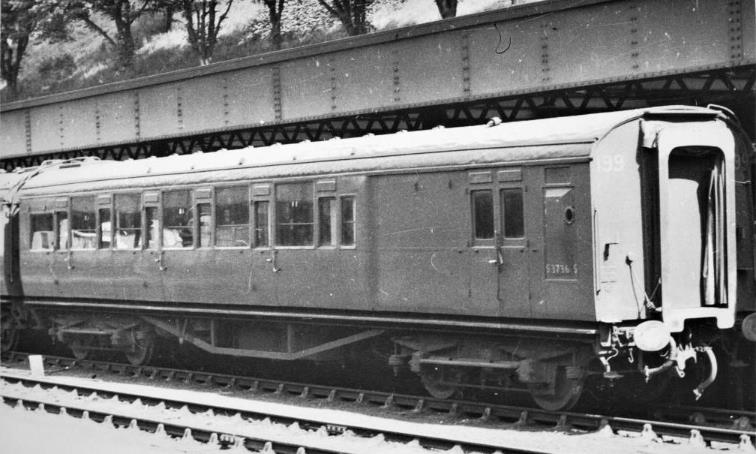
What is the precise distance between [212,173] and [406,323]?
13.4 ft

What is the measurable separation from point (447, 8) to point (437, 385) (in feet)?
18.6

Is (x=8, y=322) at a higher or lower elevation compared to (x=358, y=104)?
lower

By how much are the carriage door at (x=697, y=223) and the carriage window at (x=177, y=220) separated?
7.11 metres

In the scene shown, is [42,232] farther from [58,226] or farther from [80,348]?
[80,348]

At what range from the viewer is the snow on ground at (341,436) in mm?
9500

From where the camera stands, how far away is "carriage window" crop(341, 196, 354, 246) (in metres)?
12.3

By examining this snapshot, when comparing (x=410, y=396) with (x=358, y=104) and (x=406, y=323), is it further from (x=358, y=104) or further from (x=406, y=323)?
(x=358, y=104)

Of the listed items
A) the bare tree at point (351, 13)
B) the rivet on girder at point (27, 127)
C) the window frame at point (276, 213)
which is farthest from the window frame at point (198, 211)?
the rivet on girder at point (27, 127)

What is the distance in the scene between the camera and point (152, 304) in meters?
15.2

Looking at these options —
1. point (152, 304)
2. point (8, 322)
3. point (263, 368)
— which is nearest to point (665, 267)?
point (263, 368)

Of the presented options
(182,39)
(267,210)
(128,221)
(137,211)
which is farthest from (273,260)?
(182,39)

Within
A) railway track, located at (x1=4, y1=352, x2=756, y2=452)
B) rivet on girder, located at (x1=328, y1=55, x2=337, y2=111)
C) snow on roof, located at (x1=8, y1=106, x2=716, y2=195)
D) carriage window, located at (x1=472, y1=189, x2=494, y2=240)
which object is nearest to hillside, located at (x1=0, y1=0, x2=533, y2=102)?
rivet on girder, located at (x1=328, y1=55, x2=337, y2=111)

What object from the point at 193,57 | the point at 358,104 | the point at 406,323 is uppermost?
the point at 193,57

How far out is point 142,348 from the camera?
629 inches
